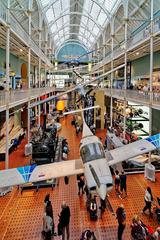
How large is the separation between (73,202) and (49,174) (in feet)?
10.4

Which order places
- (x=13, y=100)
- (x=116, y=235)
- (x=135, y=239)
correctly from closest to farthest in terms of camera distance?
(x=135, y=239), (x=116, y=235), (x=13, y=100)

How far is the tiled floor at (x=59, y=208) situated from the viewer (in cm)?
893

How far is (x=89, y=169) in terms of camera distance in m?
8.62

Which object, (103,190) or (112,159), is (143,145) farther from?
(103,190)

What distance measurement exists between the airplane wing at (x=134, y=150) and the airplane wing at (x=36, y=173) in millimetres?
1350

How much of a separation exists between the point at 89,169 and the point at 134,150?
2.36 meters

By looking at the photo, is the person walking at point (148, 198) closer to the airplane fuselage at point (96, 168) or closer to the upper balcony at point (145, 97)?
the airplane fuselage at point (96, 168)

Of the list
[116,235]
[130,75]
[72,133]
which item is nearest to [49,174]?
[116,235]

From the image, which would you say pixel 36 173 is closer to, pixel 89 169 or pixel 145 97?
pixel 89 169

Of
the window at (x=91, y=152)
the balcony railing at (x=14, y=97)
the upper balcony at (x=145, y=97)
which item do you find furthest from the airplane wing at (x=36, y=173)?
the upper balcony at (x=145, y=97)

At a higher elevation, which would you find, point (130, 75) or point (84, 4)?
point (84, 4)

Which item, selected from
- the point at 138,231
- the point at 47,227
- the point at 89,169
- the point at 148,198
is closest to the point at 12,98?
the point at 89,169

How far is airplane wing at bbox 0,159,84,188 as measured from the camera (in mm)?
8132

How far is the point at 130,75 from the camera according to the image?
30.1 m
